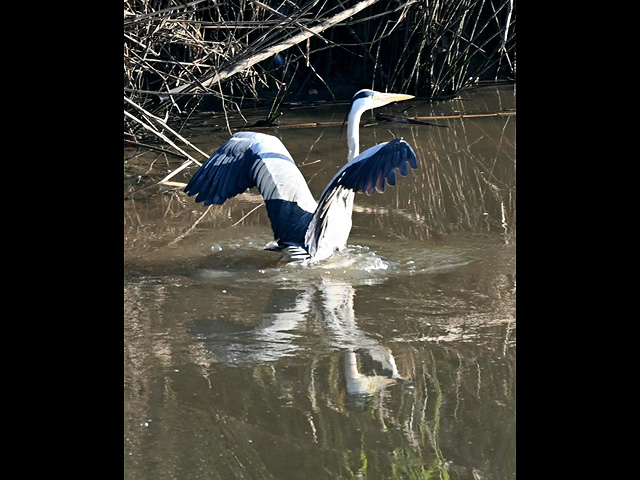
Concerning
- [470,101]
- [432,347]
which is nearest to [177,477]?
[432,347]

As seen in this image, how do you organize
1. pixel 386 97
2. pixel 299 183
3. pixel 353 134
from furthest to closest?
pixel 386 97
pixel 353 134
pixel 299 183

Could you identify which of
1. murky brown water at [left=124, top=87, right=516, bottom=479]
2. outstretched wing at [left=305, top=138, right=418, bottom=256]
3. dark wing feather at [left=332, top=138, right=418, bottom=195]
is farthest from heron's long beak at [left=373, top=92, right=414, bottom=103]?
dark wing feather at [left=332, top=138, right=418, bottom=195]

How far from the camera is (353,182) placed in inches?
185

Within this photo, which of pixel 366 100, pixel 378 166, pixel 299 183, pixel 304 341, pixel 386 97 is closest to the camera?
pixel 304 341

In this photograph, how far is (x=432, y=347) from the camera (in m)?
3.87

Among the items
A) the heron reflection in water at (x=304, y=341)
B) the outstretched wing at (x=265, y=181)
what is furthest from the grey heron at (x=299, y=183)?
the heron reflection in water at (x=304, y=341)

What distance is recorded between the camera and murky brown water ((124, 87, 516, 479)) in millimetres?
3043

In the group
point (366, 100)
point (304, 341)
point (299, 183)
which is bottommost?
point (304, 341)

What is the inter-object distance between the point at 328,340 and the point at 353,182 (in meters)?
1.02

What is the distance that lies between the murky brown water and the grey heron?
16 cm

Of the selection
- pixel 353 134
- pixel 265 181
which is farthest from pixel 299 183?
pixel 353 134

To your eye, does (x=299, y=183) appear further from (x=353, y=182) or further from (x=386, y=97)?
(x=386, y=97)

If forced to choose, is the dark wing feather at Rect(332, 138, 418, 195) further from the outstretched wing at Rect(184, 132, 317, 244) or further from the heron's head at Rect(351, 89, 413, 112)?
the heron's head at Rect(351, 89, 413, 112)
